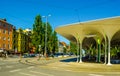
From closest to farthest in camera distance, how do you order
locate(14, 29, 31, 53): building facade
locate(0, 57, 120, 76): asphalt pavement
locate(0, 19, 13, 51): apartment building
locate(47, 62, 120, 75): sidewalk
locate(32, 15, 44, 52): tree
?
locate(0, 57, 120, 76): asphalt pavement → locate(47, 62, 120, 75): sidewalk → locate(32, 15, 44, 52): tree → locate(0, 19, 13, 51): apartment building → locate(14, 29, 31, 53): building facade

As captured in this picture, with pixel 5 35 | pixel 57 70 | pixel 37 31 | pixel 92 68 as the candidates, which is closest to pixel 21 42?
pixel 5 35

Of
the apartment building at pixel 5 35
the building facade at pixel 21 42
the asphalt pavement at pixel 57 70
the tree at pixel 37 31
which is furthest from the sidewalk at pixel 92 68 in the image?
the building facade at pixel 21 42

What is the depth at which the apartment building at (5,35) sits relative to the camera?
309 feet

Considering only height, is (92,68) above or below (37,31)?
below

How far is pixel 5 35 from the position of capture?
320 feet

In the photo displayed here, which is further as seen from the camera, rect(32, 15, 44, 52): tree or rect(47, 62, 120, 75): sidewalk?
rect(32, 15, 44, 52): tree

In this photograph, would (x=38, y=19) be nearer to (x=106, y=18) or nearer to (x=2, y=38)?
(x=2, y=38)

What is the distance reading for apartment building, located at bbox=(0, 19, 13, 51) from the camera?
94188mm

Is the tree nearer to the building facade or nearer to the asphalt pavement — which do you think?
the building facade

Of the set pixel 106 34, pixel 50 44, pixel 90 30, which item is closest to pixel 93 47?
pixel 50 44

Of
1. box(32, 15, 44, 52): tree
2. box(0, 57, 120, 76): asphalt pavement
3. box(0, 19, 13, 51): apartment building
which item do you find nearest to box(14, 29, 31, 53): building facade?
box(0, 19, 13, 51): apartment building

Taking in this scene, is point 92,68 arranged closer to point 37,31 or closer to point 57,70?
point 57,70

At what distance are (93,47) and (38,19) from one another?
18.9m

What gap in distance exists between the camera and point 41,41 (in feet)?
263
